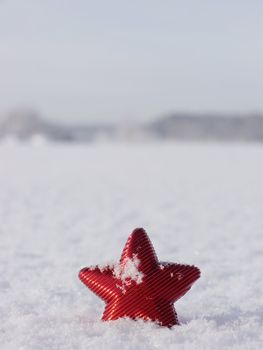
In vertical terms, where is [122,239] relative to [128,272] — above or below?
above

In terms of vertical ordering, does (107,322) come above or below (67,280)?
below

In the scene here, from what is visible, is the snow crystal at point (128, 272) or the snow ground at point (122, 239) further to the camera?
the snow crystal at point (128, 272)

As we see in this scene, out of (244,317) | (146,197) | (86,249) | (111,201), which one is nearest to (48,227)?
(86,249)

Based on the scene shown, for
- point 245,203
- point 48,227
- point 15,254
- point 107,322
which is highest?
point 245,203

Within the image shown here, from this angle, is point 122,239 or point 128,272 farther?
point 122,239

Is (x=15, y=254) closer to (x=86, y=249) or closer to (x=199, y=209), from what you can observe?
(x=86, y=249)

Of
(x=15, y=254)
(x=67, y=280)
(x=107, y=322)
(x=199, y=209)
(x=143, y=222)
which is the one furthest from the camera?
(x=199, y=209)

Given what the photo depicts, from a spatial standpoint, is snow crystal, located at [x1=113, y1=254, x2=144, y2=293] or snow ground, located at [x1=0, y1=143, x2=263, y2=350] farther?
snow crystal, located at [x1=113, y1=254, x2=144, y2=293]

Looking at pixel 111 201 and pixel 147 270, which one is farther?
pixel 111 201
